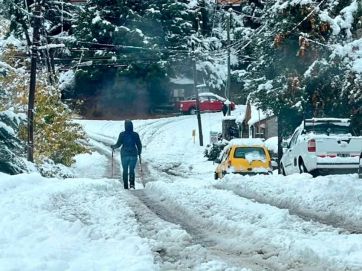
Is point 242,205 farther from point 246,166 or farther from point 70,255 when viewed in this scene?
point 246,166

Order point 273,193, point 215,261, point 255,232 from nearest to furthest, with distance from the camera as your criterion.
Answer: point 215,261, point 255,232, point 273,193

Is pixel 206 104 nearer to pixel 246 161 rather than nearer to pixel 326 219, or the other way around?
pixel 246 161

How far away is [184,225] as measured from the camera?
988 centimetres

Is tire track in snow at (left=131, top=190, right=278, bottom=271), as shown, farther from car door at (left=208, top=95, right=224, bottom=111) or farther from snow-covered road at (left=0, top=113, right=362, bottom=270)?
car door at (left=208, top=95, right=224, bottom=111)

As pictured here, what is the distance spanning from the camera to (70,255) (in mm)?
7070

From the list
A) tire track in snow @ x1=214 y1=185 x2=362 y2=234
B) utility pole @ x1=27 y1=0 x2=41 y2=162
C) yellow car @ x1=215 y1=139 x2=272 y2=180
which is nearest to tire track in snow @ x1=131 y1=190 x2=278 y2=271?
tire track in snow @ x1=214 y1=185 x2=362 y2=234

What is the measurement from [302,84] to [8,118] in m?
8.23

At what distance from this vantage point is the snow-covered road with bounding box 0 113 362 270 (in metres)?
6.96

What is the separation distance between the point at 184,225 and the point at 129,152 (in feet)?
29.2

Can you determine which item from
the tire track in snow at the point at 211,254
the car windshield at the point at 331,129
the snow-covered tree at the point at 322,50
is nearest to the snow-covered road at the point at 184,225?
the tire track in snow at the point at 211,254

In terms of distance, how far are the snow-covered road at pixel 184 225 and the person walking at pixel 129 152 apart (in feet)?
6.86

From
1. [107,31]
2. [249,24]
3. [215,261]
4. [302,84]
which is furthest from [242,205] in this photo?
[249,24]

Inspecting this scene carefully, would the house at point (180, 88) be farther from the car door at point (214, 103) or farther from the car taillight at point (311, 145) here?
the car taillight at point (311, 145)

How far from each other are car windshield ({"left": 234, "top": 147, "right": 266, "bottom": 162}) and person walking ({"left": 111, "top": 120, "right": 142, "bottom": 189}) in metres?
5.25
